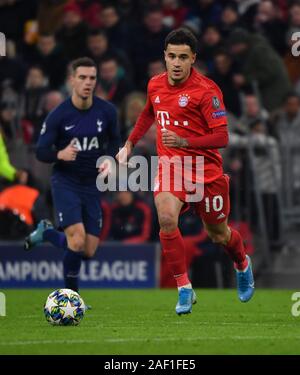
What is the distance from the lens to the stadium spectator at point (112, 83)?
1872 centimetres

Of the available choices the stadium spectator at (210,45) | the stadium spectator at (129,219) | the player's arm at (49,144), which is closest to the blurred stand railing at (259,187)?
the stadium spectator at (129,219)

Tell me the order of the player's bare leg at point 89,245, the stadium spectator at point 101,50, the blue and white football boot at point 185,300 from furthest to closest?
the stadium spectator at point 101,50 < the player's bare leg at point 89,245 < the blue and white football boot at point 185,300

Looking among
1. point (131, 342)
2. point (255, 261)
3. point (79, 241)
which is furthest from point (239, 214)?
point (131, 342)

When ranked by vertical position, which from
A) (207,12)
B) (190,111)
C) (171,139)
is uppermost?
(207,12)

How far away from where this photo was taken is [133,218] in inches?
685

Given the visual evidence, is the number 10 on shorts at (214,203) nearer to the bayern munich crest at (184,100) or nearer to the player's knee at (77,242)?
the bayern munich crest at (184,100)

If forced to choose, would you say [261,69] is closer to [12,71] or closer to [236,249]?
[12,71]

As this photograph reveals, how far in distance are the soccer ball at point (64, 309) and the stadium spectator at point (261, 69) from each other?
8.60 m

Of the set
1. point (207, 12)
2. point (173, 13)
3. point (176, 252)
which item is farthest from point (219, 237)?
point (173, 13)

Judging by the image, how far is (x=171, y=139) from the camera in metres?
10.7

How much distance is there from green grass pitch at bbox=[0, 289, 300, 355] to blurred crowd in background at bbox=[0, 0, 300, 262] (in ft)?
8.75

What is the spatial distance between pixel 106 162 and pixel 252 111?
5.98 m

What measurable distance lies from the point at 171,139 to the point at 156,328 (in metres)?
1.63

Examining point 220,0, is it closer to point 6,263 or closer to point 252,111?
point 252,111
